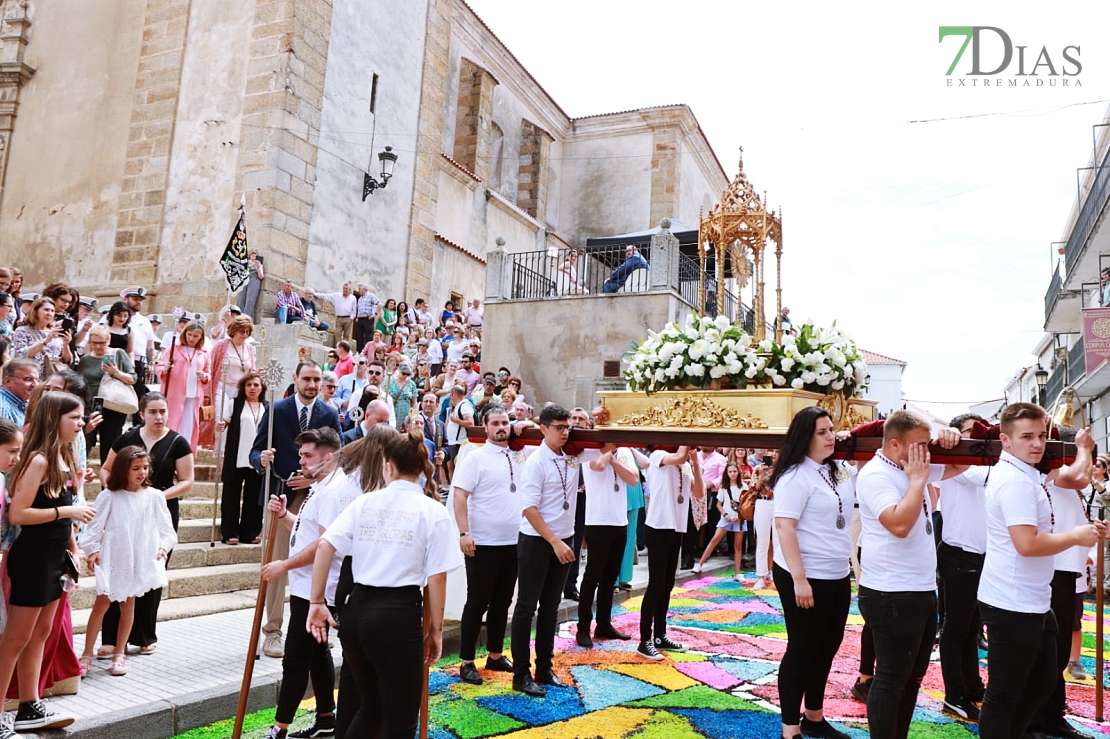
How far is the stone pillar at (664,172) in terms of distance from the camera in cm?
3100

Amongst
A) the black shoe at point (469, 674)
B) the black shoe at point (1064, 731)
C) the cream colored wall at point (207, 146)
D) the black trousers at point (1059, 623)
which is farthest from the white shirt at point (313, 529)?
the cream colored wall at point (207, 146)

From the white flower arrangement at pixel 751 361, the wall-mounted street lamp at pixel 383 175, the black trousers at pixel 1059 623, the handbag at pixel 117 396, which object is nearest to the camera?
the black trousers at pixel 1059 623

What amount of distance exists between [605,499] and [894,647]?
3152 millimetres

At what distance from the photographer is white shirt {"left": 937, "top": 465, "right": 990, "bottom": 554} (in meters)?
5.51

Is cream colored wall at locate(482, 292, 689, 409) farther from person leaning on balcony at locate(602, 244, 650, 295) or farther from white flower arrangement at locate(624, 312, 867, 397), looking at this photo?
white flower arrangement at locate(624, 312, 867, 397)

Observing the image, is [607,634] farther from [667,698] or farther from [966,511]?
[966,511]

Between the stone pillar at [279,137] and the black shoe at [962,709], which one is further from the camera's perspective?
the stone pillar at [279,137]

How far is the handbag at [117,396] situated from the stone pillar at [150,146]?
9.84 meters

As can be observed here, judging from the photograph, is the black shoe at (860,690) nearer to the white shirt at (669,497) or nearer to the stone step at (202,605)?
the white shirt at (669,497)

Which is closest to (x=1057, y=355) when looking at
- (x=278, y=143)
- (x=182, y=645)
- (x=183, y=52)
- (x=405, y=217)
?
(x=405, y=217)

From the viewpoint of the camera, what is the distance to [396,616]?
3.47 m

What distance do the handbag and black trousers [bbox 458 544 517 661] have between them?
429cm

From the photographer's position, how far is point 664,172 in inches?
1222

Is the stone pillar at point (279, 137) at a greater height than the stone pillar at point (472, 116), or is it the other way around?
the stone pillar at point (472, 116)
